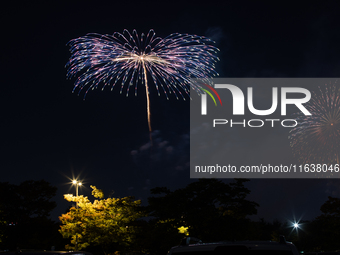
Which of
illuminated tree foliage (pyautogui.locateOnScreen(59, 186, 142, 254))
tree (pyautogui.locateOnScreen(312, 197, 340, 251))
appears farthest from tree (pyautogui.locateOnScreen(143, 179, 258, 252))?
tree (pyautogui.locateOnScreen(312, 197, 340, 251))

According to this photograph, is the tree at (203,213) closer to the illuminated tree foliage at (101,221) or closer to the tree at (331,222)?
the illuminated tree foliage at (101,221)

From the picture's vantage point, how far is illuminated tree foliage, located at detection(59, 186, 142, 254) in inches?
1416

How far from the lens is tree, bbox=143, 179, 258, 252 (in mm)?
31889

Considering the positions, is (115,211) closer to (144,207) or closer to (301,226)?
(144,207)

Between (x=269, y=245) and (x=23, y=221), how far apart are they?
4243cm

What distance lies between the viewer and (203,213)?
3222 cm

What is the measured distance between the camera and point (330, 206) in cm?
4597

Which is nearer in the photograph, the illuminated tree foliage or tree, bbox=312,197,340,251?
the illuminated tree foliage

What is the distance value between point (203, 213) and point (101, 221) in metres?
10.2

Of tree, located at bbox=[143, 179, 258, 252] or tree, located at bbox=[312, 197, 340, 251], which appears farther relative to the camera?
tree, located at bbox=[312, 197, 340, 251]

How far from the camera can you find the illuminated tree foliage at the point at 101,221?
35969 millimetres

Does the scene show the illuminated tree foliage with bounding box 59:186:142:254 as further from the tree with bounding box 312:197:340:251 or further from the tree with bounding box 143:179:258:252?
the tree with bounding box 312:197:340:251

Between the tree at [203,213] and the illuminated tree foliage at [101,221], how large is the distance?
3574 millimetres

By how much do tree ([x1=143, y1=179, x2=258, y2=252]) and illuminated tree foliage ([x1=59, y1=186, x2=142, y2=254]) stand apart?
141 inches
